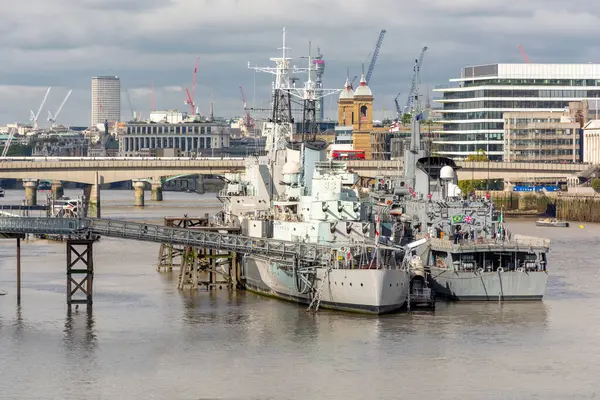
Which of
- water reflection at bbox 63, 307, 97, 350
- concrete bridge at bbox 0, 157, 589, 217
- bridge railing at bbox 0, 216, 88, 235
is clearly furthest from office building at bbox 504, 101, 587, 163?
water reflection at bbox 63, 307, 97, 350

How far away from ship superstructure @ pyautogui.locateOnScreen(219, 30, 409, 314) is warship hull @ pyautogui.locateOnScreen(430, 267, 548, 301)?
3.31 meters

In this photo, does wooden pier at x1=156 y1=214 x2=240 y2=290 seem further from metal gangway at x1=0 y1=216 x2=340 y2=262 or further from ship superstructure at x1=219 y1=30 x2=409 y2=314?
metal gangway at x1=0 y1=216 x2=340 y2=262

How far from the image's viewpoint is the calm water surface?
51406 millimetres

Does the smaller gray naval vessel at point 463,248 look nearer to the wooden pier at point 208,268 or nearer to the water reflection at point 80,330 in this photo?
the wooden pier at point 208,268

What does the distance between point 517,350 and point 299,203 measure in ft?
62.0

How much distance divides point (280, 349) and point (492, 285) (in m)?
16.8

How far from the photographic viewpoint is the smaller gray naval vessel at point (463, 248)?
71312 mm

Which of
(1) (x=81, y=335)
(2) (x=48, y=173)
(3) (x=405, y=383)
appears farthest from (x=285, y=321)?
(2) (x=48, y=173)

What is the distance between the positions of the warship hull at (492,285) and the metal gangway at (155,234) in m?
8.54

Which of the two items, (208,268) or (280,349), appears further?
(208,268)

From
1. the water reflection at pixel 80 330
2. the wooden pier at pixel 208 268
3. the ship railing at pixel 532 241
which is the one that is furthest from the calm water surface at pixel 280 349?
the ship railing at pixel 532 241

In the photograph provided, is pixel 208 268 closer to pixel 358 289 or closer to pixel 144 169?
pixel 358 289

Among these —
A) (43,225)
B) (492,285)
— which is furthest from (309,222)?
(43,225)

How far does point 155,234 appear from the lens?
7050 cm
